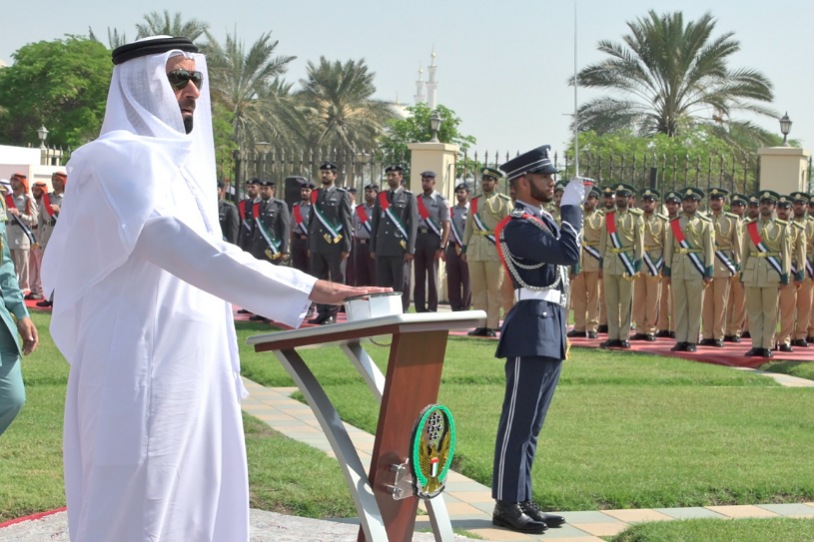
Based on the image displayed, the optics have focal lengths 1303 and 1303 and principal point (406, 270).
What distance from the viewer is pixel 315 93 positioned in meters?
48.3

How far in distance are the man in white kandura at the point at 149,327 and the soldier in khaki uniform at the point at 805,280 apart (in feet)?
48.2

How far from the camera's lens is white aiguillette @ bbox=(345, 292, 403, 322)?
141 inches

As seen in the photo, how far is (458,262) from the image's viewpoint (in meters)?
19.9

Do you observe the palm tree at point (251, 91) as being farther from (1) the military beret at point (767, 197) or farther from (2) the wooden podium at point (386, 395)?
(2) the wooden podium at point (386, 395)

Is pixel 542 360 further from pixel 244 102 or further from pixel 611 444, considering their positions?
pixel 244 102

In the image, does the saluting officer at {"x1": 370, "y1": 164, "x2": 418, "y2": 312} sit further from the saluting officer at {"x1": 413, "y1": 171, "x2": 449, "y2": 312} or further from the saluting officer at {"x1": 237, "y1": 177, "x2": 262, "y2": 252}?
the saluting officer at {"x1": 237, "y1": 177, "x2": 262, "y2": 252}

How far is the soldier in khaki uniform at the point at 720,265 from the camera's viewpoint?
17.3m

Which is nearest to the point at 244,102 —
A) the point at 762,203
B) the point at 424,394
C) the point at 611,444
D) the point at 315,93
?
the point at 315,93

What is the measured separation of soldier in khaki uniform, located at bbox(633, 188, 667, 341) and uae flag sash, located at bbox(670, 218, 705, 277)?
576 mm

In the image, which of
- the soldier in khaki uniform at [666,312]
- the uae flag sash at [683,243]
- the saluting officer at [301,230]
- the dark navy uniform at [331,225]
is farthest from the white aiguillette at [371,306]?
the saluting officer at [301,230]

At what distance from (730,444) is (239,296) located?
615 cm

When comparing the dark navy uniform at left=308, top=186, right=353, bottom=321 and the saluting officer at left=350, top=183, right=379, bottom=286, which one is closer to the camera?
the dark navy uniform at left=308, top=186, right=353, bottom=321

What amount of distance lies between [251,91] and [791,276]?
1243 inches

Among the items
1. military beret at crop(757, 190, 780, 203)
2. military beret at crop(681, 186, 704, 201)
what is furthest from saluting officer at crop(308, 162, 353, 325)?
military beret at crop(757, 190, 780, 203)
